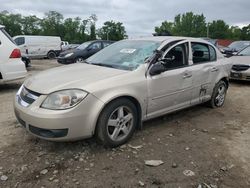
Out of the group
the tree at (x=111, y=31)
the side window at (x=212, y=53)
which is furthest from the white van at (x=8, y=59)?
the tree at (x=111, y=31)

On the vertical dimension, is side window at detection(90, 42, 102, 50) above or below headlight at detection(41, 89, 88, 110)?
above

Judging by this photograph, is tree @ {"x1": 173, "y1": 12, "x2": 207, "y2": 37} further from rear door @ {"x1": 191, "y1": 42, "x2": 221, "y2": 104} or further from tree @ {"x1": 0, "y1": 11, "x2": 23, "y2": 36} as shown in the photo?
rear door @ {"x1": 191, "y1": 42, "x2": 221, "y2": 104}

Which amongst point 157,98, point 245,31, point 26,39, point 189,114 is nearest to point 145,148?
point 157,98

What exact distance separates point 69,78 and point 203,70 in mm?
2608

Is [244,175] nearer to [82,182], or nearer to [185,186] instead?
[185,186]

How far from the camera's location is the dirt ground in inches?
126

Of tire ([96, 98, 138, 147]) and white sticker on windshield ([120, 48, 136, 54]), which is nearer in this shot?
tire ([96, 98, 138, 147])

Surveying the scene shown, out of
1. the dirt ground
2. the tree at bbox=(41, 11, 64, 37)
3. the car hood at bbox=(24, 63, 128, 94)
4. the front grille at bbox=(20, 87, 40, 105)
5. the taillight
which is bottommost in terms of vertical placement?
the dirt ground

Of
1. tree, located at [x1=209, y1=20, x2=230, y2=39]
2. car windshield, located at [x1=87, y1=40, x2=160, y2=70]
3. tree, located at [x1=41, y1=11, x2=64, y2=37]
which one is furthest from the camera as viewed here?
tree, located at [x1=209, y1=20, x2=230, y2=39]

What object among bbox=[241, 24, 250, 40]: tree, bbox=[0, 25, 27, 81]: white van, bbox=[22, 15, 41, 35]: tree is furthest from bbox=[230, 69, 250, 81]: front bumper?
bbox=[241, 24, 250, 40]: tree

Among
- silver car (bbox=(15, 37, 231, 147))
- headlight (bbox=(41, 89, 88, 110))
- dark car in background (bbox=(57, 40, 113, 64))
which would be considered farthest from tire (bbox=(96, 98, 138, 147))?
dark car in background (bbox=(57, 40, 113, 64))

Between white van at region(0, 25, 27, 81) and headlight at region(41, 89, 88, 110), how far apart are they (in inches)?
162

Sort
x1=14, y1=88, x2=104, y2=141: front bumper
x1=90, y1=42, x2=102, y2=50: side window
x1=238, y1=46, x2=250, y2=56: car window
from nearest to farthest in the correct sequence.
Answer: x1=14, y1=88, x2=104, y2=141: front bumper
x1=238, y1=46, x2=250, y2=56: car window
x1=90, y1=42, x2=102, y2=50: side window

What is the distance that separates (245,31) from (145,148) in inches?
3592
